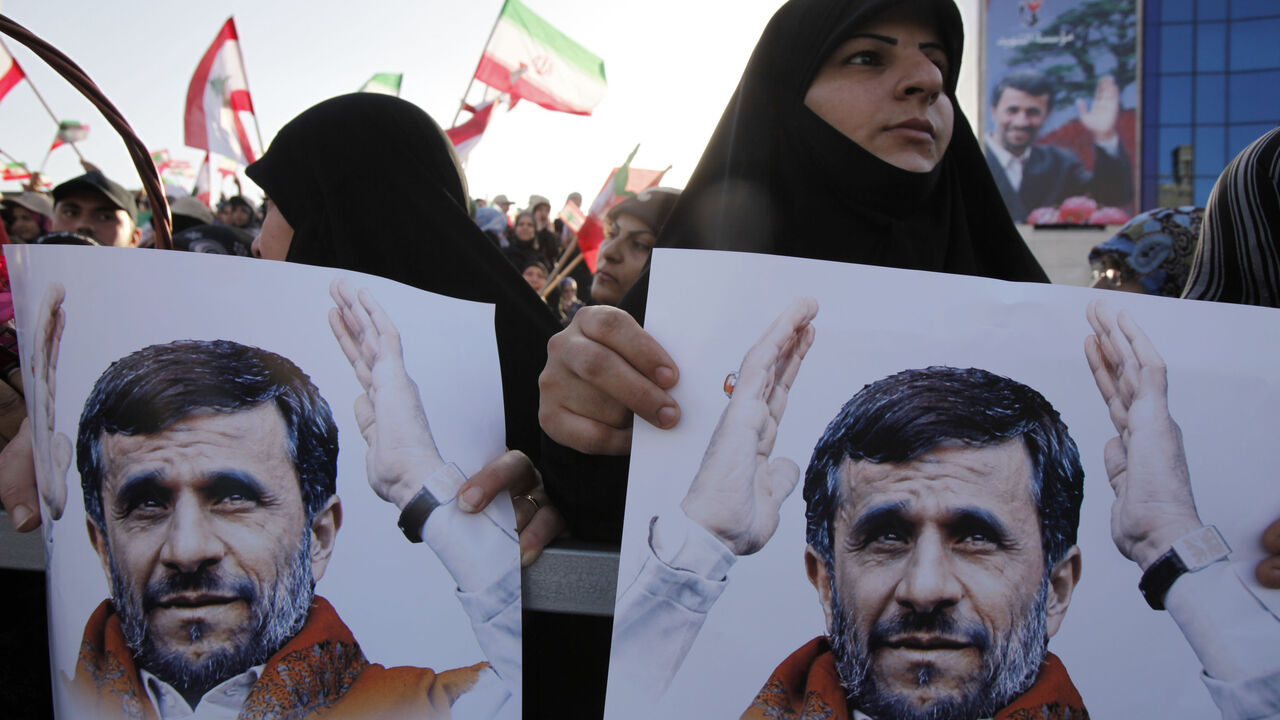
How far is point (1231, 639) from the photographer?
2.47ft

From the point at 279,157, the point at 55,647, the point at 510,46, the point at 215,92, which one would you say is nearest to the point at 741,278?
the point at 55,647

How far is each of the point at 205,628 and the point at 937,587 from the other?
0.69m

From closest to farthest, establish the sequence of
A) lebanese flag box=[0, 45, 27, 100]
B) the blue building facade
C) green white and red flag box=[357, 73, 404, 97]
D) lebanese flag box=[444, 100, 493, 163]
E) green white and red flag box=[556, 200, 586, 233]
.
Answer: lebanese flag box=[0, 45, 27, 100] < lebanese flag box=[444, 100, 493, 163] < green white and red flag box=[556, 200, 586, 233] < green white and red flag box=[357, 73, 404, 97] < the blue building facade

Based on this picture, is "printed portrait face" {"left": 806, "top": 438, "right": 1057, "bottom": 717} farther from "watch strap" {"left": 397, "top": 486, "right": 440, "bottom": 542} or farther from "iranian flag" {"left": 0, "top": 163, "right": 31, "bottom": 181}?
"iranian flag" {"left": 0, "top": 163, "right": 31, "bottom": 181}

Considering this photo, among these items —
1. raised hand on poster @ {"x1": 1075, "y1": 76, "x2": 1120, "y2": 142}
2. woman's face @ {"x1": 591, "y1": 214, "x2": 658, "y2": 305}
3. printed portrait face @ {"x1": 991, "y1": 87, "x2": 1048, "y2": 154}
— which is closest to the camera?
woman's face @ {"x1": 591, "y1": 214, "x2": 658, "y2": 305}

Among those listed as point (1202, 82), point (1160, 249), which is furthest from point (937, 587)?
point (1202, 82)

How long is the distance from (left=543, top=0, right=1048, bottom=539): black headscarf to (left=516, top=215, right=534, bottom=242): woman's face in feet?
22.5

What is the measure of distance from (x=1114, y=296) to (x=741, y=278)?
1.20 ft

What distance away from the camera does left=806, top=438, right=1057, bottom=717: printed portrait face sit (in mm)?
743

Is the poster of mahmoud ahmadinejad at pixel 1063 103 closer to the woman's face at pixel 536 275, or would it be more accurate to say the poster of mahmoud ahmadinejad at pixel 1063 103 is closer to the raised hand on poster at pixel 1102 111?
the raised hand on poster at pixel 1102 111

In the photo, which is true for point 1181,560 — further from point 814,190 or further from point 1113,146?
point 1113,146

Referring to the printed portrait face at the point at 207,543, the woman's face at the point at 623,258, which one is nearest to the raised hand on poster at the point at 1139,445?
the printed portrait face at the point at 207,543

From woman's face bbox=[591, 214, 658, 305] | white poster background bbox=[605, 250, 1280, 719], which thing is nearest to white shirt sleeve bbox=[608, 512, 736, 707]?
white poster background bbox=[605, 250, 1280, 719]

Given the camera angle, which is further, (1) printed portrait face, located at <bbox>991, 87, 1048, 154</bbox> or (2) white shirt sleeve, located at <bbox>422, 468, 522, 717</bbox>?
(1) printed portrait face, located at <bbox>991, 87, 1048, 154</bbox>
